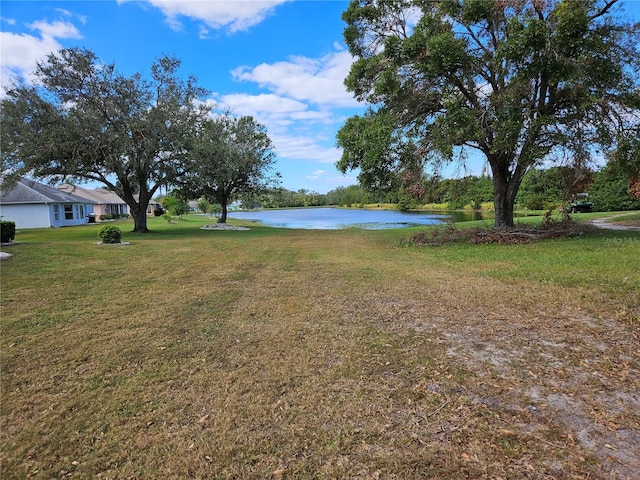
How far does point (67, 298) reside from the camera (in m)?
5.37

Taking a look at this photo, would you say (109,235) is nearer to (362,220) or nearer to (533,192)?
(362,220)

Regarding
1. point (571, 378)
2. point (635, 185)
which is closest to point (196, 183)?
point (571, 378)

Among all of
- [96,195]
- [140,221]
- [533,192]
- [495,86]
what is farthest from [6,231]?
[533,192]

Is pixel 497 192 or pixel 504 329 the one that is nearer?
pixel 504 329

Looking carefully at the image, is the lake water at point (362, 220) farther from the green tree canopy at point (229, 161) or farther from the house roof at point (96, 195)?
the house roof at point (96, 195)

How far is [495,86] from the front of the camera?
33.9 feet

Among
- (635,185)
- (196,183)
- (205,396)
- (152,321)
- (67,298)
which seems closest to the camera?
(205,396)

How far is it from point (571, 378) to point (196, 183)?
759 inches

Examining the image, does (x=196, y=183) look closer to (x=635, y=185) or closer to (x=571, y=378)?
(x=571, y=378)

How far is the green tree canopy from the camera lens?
18039 millimetres

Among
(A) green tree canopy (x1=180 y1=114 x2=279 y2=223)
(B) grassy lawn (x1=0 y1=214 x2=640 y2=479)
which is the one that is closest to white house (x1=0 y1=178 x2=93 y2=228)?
(A) green tree canopy (x1=180 y1=114 x2=279 y2=223)

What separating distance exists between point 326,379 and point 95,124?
52.9ft

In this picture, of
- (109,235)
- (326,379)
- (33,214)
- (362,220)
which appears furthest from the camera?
(362,220)

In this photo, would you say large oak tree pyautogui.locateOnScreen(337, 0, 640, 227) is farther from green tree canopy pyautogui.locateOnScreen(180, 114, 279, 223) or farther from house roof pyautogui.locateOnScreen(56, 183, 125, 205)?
house roof pyautogui.locateOnScreen(56, 183, 125, 205)
